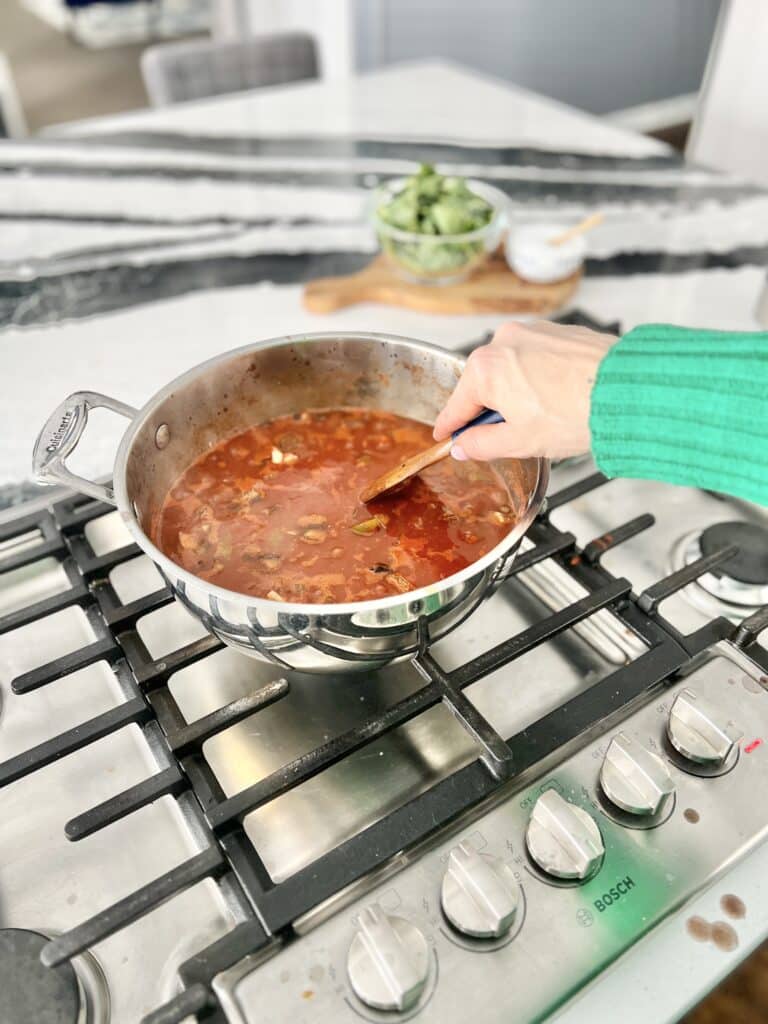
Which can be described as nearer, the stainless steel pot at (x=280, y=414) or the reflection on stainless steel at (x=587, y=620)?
the stainless steel pot at (x=280, y=414)

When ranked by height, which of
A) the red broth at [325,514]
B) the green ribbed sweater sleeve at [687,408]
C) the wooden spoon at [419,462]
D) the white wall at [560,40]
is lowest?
the white wall at [560,40]

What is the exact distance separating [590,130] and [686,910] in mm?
1782

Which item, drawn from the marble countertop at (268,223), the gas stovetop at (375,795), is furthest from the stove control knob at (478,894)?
the marble countertop at (268,223)

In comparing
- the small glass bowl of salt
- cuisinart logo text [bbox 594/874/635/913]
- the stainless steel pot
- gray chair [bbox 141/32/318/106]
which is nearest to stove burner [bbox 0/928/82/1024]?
the stainless steel pot

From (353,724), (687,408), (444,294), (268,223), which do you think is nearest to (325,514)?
(353,724)

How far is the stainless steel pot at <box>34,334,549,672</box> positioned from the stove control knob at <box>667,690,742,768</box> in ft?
0.61

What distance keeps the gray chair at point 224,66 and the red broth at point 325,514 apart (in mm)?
1575

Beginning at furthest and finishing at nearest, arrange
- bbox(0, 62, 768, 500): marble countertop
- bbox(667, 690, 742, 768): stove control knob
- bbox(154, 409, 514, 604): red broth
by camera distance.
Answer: bbox(0, 62, 768, 500): marble countertop
bbox(154, 409, 514, 604): red broth
bbox(667, 690, 742, 768): stove control knob

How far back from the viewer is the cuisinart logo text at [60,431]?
705mm

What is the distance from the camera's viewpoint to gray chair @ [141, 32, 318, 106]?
6.84 feet

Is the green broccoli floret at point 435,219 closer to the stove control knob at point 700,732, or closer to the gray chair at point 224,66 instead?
the stove control knob at point 700,732

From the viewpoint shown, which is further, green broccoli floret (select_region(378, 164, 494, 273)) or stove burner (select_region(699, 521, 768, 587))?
green broccoli floret (select_region(378, 164, 494, 273))

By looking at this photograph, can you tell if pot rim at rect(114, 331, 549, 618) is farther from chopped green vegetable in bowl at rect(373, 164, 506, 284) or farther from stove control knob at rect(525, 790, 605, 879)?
chopped green vegetable in bowl at rect(373, 164, 506, 284)

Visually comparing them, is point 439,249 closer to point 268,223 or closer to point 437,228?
point 437,228
